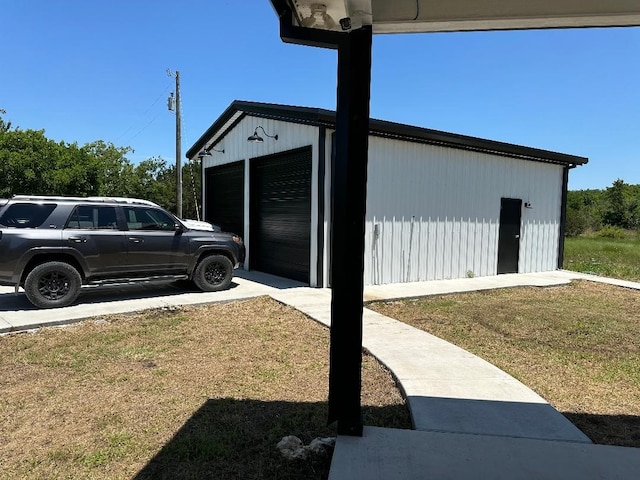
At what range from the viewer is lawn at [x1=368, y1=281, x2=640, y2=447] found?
3.92 metres

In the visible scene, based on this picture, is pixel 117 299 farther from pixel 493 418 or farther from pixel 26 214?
pixel 493 418

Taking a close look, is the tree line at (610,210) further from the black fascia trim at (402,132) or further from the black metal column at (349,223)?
the black metal column at (349,223)

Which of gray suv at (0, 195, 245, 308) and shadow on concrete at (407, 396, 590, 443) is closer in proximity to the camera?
shadow on concrete at (407, 396, 590, 443)

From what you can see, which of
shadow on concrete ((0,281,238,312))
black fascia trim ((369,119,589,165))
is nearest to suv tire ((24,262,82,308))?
shadow on concrete ((0,281,238,312))

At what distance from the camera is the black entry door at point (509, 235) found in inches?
475

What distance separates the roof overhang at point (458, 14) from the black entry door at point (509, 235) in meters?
9.28

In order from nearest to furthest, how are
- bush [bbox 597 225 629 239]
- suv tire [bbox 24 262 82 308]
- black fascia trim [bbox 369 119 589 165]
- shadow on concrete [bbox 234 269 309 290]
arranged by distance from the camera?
suv tire [bbox 24 262 82 308] < black fascia trim [bbox 369 119 589 165] < shadow on concrete [bbox 234 269 309 290] < bush [bbox 597 225 629 239]

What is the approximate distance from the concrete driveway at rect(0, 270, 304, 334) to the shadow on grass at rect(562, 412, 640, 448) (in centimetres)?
597

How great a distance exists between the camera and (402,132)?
9.65 meters

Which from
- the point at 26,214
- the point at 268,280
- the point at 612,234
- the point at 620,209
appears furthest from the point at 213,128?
the point at 620,209

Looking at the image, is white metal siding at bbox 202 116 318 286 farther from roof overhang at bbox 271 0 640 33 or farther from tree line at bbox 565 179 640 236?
tree line at bbox 565 179 640 236

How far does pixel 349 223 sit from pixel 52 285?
623cm

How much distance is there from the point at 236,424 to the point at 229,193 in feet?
35.8

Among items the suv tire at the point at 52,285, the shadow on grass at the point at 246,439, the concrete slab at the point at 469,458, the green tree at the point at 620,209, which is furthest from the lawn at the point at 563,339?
the green tree at the point at 620,209
